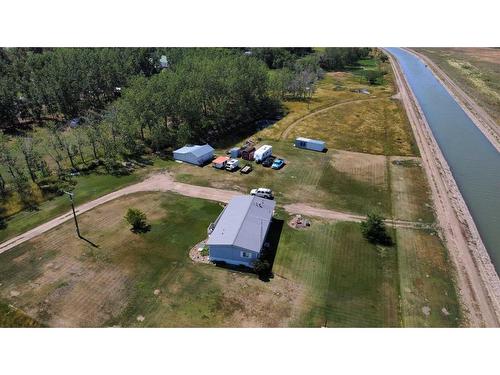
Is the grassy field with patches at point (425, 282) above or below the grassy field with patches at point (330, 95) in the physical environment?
below

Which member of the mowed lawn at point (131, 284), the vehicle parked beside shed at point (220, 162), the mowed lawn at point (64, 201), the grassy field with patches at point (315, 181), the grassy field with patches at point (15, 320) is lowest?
the grassy field with patches at point (15, 320)

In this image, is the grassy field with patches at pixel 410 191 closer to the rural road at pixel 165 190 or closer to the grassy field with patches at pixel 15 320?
→ the rural road at pixel 165 190

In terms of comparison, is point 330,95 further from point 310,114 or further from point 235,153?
point 235,153

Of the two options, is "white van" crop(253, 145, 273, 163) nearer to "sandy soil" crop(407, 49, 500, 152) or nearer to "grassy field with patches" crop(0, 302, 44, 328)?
"grassy field with patches" crop(0, 302, 44, 328)

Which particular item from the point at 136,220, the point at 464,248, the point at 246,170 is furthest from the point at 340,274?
the point at 246,170

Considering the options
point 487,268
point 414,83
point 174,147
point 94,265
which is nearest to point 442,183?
point 487,268

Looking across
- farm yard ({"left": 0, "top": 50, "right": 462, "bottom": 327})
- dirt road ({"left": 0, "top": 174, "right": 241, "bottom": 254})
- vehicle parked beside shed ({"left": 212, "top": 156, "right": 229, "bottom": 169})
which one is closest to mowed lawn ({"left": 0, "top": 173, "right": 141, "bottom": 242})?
farm yard ({"left": 0, "top": 50, "right": 462, "bottom": 327})

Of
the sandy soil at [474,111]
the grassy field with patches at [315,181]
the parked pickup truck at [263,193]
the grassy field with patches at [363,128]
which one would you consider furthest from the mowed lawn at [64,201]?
the sandy soil at [474,111]
